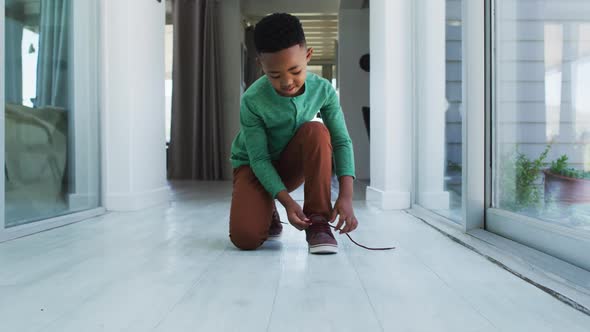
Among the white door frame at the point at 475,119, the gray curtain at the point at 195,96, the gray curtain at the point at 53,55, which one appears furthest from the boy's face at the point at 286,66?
the gray curtain at the point at 195,96

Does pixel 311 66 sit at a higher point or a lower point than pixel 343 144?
higher

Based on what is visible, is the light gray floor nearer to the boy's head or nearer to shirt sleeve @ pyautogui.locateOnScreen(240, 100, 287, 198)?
shirt sleeve @ pyautogui.locateOnScreen(240, 100, 287, 198)

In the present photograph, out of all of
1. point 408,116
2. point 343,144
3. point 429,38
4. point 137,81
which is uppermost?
point 429,38

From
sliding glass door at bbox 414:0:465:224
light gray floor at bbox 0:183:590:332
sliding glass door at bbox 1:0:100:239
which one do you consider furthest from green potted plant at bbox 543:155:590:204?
sliding glass door at bbox 1:0:100:239

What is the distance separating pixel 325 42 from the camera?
905 centimetres

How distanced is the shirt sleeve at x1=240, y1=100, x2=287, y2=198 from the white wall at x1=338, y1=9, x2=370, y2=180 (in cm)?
393

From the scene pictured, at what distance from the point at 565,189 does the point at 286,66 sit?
79 centimetres

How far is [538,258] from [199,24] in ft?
16.0

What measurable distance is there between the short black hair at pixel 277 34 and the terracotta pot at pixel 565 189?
77 cm

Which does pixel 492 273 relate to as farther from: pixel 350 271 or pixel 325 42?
pixel 325 42

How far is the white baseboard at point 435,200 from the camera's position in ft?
6.88

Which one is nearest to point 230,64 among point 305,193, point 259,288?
point 305,193

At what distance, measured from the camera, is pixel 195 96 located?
535 cm

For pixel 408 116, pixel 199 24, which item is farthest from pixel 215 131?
pixel 408 116
